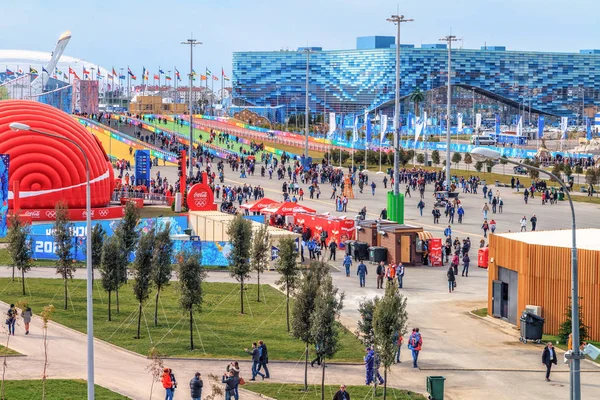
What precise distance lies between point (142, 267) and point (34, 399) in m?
8.02

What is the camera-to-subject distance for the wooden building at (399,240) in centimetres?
4553

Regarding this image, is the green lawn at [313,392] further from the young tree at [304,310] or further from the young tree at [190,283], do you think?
the young tree at [190,283]

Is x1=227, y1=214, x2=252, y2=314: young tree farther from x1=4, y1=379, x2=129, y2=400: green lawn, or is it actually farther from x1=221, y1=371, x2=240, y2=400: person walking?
→ x1=221, y1=371, x2=240, y2=400: person walking

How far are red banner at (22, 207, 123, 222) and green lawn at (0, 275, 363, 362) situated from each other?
1557cm

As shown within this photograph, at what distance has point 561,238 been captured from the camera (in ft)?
113

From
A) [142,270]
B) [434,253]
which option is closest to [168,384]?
[142,270]

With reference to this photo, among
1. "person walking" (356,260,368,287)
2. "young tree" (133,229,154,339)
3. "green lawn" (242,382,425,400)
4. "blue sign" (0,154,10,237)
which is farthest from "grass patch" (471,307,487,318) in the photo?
"blue sign" (0,154,10,237)

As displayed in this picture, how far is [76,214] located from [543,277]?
102 feet

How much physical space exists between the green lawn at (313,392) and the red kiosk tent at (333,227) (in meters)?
23.4

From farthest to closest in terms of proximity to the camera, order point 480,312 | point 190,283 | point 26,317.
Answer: point 480,312 → point 26,317 → point 190,283

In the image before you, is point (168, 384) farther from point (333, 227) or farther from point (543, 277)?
point (333, 227)

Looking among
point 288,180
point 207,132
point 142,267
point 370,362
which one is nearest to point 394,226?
point 142,267

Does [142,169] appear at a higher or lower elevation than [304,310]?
higher

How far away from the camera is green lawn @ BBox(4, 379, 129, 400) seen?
25.3m
